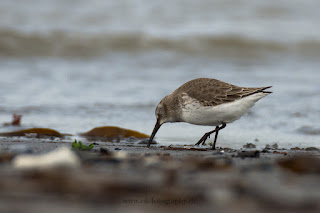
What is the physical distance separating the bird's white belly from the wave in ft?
32.0

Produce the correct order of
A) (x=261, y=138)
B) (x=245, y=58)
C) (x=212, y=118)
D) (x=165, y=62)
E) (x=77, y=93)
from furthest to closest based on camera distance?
1. (x=245, y=58)
2. (x=165, y=62)
3. (x=77, y=93)
4. (x=261, y=138)
5. (x=212, y=118)

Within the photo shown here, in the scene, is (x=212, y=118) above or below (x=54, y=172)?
above

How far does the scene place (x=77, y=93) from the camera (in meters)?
10.3

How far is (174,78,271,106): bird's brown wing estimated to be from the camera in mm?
5871

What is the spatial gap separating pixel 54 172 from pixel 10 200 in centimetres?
55

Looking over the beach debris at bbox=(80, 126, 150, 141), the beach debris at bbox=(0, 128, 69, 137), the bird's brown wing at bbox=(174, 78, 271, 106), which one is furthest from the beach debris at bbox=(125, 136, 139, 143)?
the bird's brown wing at bbox=(174, 78, 271, 106)

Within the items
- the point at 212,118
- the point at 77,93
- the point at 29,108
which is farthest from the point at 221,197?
the point at 77,93

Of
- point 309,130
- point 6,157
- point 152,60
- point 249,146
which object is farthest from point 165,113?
point 152,60

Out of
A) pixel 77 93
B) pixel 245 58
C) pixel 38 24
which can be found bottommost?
pixel 77 93

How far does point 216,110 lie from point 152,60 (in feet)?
A: 29.5

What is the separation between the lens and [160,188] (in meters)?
2.82

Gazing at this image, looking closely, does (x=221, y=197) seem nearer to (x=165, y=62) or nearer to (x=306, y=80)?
(x=306, y=80)

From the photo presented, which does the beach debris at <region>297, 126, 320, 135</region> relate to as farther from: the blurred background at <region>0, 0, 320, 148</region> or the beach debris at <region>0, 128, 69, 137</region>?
the beach debris at <region>0, 128, 69, 137</region>

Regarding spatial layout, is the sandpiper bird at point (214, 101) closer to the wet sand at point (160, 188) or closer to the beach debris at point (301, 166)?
the beach debris at point (301, 166)
